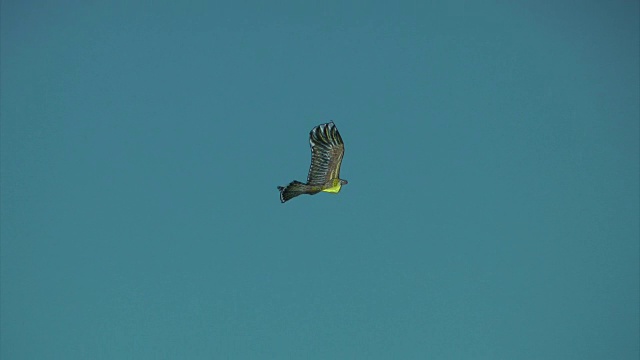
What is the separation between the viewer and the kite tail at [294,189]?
5.85 metres

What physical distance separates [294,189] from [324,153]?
406mm

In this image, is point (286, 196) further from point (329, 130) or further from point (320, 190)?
point (329, 130)

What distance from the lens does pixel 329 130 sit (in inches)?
216

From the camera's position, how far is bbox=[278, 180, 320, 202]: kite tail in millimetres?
5852

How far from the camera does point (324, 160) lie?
5719mm

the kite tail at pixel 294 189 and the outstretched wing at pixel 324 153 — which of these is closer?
the outstretched wing at pixel 324 153

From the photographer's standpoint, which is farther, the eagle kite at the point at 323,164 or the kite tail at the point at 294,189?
the kite tail at the point at 294,189

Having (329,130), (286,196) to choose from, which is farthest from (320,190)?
(329,130)

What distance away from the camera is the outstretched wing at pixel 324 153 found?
5.52 m

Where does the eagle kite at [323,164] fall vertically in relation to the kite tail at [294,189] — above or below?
above

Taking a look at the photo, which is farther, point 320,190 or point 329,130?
point 320,190

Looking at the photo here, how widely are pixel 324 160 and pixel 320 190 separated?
320mm

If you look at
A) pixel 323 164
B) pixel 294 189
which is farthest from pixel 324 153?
pixel 294 189

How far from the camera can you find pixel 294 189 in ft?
19.3
